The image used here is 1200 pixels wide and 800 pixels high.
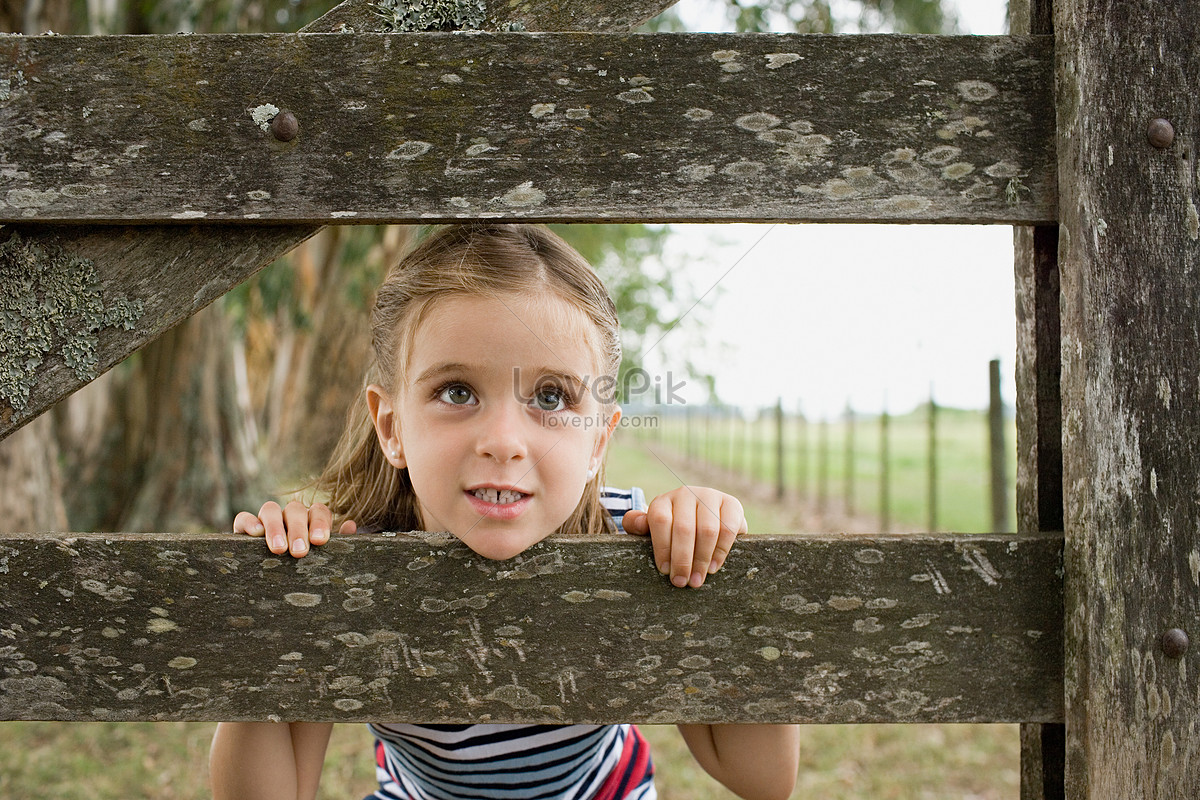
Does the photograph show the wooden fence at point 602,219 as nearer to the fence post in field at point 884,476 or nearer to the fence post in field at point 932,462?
the fence post in field at point 932,462

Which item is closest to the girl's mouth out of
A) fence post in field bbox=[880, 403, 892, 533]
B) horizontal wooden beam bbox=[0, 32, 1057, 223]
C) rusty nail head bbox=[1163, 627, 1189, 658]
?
horizontal wooden beam bbox=[0, 32, 1057, 223]

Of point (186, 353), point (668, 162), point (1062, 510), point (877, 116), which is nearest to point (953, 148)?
point (877, 116)

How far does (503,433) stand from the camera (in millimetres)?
1462

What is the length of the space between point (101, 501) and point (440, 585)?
6324mm

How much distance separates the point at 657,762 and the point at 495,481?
2740 millimetres

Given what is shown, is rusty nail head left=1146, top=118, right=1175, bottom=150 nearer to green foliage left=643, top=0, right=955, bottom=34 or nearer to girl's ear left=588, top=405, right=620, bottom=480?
girl's ear left=588, top=405, right=620, bottom=480

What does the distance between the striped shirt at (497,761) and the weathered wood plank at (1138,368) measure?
43.3 inches

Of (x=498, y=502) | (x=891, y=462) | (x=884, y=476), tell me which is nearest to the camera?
(x=498, y=502)

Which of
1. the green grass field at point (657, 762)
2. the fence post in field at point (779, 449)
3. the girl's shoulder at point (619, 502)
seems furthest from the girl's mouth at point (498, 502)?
the fence post in field at point (779, 449)

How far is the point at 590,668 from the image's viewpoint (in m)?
1.25

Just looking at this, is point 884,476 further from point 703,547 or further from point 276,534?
point 276,534

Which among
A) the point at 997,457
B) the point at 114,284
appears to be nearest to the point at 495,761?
the point at 114,284

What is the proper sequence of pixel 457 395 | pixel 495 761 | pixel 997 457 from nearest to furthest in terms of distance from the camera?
pixel 457 395
pixel 495 761
pixel 997 457

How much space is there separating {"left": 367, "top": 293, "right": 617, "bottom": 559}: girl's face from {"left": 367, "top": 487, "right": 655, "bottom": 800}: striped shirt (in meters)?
0.69
